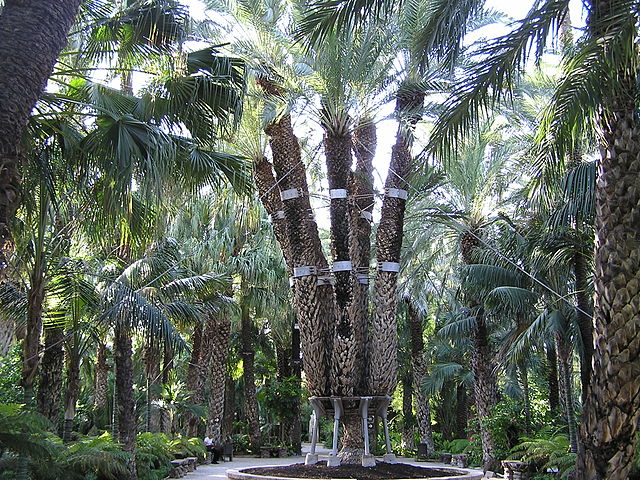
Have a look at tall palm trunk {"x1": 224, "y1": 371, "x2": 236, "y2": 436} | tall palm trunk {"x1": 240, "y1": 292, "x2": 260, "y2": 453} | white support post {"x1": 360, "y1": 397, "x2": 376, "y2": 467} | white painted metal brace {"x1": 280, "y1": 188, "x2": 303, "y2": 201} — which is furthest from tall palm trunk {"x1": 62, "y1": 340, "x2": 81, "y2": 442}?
tall palm trunk {"x1": 224, "y1": 371, "x2": 236, "y2": 436}

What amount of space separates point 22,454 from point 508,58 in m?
7.72

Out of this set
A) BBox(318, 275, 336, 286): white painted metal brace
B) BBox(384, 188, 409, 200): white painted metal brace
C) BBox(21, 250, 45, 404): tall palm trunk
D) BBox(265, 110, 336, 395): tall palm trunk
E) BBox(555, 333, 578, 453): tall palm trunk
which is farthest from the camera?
BBox(555, 333, 578, 453): tall palm trunk

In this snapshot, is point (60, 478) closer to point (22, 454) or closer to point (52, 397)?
point (22, 454)

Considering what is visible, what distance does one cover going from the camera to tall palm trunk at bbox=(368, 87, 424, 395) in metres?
12.8

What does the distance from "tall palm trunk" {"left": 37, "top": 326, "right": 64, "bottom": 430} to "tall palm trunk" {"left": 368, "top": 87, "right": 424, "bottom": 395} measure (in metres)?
6.22

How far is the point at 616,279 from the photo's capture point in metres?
6.82

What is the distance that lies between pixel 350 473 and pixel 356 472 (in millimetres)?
159

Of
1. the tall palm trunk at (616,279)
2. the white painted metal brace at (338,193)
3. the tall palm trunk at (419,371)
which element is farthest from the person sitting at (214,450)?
the tall palm trunk at (616,279)

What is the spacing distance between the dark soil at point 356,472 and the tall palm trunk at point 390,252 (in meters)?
1.48

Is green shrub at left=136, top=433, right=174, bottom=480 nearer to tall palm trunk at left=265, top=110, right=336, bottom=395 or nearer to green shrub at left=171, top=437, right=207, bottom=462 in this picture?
green shrub at left=171, top=437, right=207, bottom=462

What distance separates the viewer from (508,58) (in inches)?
Answer: 301

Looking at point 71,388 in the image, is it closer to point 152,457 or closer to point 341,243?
A: point 152,457

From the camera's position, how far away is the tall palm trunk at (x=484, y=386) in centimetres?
1850

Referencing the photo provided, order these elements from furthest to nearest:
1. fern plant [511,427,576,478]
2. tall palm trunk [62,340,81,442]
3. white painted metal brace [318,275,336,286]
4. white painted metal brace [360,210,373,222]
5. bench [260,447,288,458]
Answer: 1. bench [260,447,288,458]
2. tall palm trunk [62,340,81,442]
3. white painted metal brace [360,210,373,222]
4. white painted metal brace [318,275,336,286]
5. fern plant [511,427,576,478]
